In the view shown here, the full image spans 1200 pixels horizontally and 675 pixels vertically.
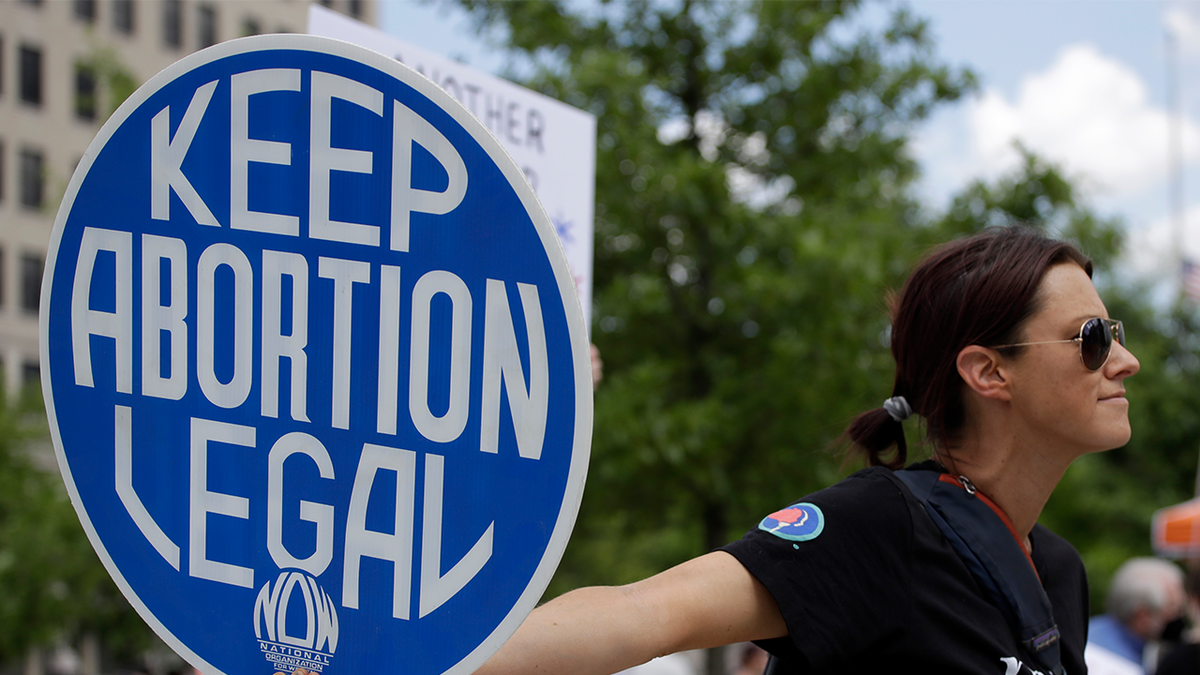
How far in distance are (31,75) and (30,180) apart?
318 cm

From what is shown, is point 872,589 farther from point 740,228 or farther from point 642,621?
point 740,228

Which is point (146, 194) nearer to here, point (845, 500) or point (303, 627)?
point (303, 627)

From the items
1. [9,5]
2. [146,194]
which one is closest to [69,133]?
[9,5]

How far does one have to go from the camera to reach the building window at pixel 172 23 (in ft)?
122

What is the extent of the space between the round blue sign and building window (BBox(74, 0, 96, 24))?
38.7 m

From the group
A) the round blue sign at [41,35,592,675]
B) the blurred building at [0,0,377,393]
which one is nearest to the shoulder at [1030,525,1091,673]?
the round blue sign at [41,35,592,675]

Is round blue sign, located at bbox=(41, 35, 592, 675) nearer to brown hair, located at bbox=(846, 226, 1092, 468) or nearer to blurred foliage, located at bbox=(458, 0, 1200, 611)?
brown hair, located at bbox=(846, 226, 1092, 468)

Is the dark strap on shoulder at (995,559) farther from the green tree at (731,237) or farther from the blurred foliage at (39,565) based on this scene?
the blurred foliage at (39,565)

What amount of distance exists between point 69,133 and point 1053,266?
37.8 m

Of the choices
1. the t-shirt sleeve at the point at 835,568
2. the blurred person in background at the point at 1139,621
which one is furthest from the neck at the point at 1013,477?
the blurred person in background at the point at 1139,621

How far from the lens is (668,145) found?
8.56 m

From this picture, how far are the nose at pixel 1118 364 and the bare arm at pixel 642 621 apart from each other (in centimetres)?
68

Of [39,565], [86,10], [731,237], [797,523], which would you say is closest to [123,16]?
[86,10]

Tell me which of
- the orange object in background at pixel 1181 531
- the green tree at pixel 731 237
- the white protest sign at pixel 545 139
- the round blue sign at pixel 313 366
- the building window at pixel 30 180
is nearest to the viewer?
the round blue sign at pixel 313 366
